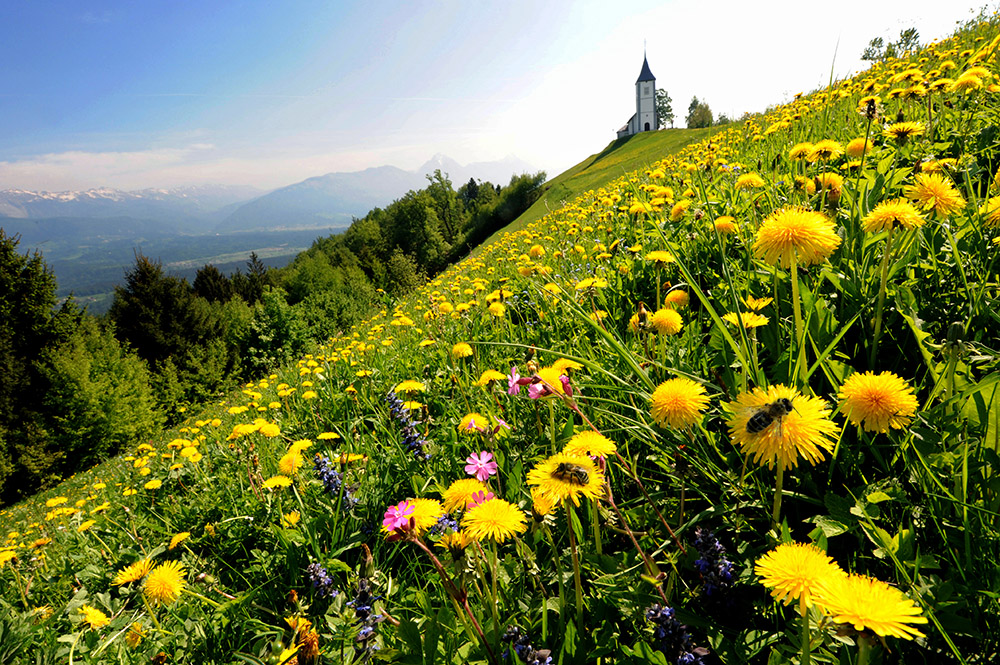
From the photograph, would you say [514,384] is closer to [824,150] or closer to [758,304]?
[758,304]

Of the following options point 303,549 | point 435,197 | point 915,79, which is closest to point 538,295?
point 303,549

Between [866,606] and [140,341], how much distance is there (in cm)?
3934

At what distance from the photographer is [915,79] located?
11.0 feet

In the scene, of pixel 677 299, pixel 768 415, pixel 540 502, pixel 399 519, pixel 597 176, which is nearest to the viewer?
pixel 768 415

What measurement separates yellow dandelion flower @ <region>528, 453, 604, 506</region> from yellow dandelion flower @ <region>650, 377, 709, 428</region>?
236mm

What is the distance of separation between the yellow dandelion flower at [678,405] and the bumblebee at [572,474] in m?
0.29

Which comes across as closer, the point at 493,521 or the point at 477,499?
the point at 493,521

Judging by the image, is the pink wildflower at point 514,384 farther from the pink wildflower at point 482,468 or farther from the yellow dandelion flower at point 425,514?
the yellow dandelion flower at point 425,514

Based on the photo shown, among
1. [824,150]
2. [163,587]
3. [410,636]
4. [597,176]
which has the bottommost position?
[163,587]

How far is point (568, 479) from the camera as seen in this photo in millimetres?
951

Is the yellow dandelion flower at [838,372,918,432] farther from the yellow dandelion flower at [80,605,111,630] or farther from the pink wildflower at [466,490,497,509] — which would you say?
the yellow dandelion flower at [80,605,111,630]

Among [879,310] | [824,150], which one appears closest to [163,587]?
[879,310]

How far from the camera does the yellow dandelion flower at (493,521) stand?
1015 mm

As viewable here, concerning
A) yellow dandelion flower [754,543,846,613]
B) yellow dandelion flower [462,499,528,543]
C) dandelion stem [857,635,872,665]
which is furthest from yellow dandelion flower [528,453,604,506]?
dandelion stem [857,635,872,665]
